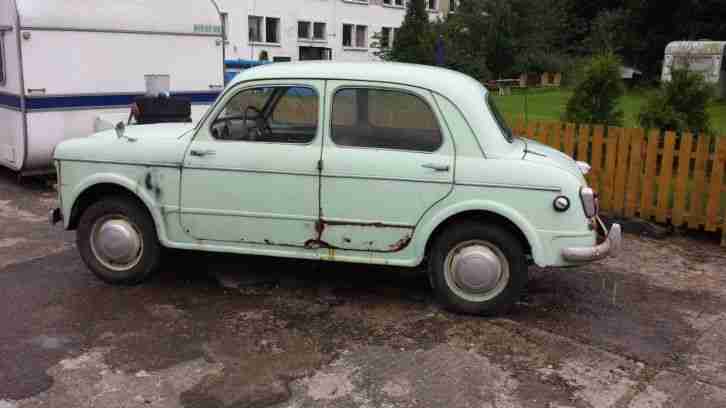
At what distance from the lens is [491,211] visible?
5180mm

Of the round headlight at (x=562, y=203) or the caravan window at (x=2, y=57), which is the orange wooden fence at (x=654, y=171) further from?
the caravan window at (x=2, y=57)

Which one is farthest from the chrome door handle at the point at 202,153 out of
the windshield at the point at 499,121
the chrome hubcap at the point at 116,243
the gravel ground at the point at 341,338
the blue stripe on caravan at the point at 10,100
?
the blue stripe on caravan at the point at 10,100

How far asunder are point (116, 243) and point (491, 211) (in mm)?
2982

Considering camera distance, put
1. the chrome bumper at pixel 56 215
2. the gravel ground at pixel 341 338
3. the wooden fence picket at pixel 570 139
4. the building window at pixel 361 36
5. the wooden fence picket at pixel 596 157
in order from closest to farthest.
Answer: the gravel ground at pixel 341 338 → the chrome bumper at pixel 56 215 → the wooden fence picket at pixel 596 157 → the wooden fence picket at pixel 570 139 → the building window at pixel 361 36

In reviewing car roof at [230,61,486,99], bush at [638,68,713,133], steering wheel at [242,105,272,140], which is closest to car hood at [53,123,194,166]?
steering wheel at [242,105,272,140]

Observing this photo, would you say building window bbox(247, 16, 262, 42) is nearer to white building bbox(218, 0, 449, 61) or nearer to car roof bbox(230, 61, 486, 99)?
white building bbox(218, 0, 449, 61)

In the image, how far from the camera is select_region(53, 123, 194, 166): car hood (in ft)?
18.6

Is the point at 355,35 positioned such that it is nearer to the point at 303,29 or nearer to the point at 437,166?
the point at 303,29

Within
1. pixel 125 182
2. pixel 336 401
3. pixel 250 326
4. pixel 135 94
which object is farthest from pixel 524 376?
pixel 135 94

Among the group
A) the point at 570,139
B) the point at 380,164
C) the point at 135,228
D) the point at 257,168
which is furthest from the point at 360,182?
the point at 570,139

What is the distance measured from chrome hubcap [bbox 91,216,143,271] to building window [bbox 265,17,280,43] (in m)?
37.2

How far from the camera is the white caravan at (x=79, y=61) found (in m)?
9.49

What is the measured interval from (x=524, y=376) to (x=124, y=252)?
3.32 m

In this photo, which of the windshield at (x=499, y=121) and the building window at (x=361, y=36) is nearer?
the windshield at (x=499, y=121)
